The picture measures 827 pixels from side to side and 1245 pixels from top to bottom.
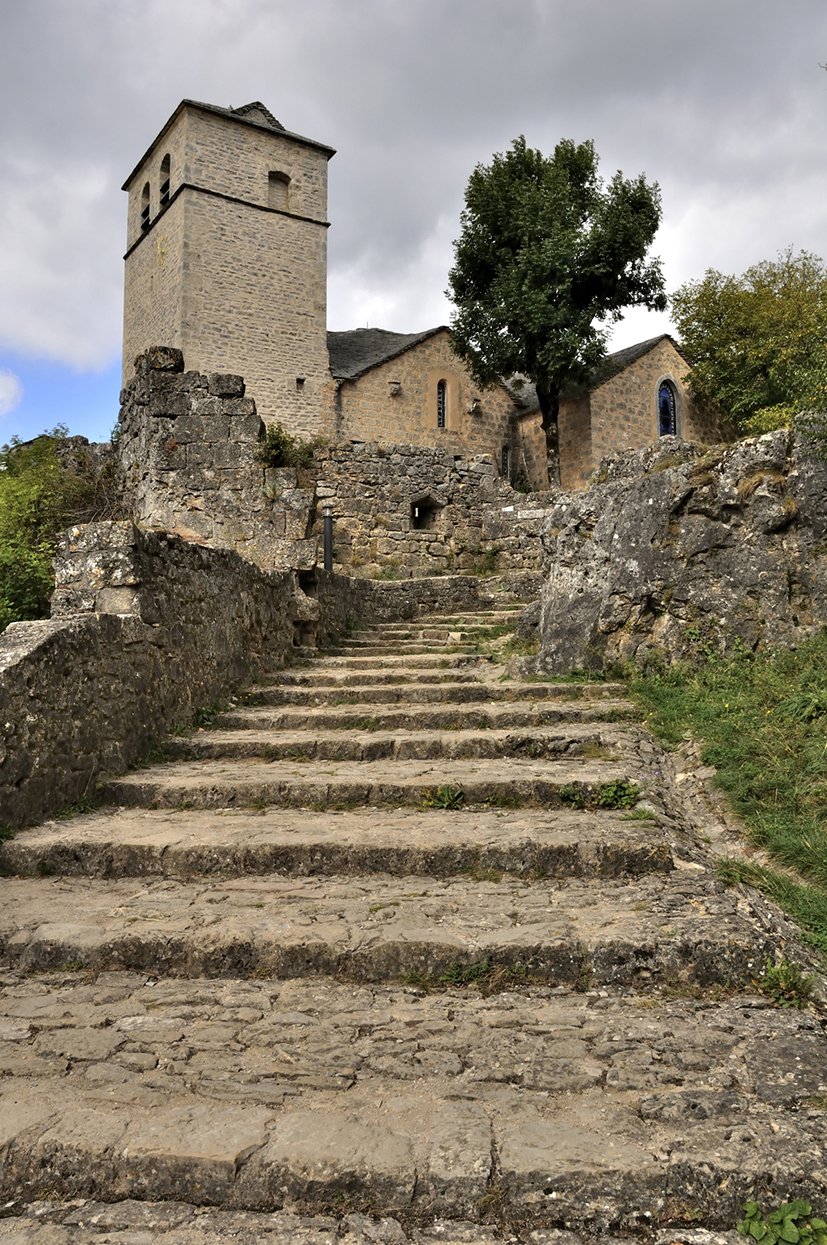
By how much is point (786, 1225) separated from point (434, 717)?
426 centimetres

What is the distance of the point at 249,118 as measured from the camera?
80.5ft

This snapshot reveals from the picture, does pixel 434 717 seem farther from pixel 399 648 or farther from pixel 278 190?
pixel 278 190

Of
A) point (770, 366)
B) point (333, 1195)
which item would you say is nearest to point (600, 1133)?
point (333, 1195)

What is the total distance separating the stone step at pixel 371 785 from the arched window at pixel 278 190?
80.4ft

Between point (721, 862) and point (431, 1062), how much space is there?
5.94ft

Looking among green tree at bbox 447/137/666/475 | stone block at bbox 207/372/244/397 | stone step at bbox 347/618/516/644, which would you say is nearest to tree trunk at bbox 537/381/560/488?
green tree at bbox 447/137/666/475

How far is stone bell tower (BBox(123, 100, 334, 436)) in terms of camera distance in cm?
2298

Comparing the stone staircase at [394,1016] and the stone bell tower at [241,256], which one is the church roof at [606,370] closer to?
the stone bell tower at [241,256]

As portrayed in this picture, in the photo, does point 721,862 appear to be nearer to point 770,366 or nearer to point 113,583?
point 113,583

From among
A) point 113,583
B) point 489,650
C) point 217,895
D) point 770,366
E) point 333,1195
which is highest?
point 770,366

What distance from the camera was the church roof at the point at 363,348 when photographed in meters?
24.5

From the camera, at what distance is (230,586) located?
7.12 metres

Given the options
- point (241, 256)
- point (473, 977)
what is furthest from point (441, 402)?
point (473, 977)

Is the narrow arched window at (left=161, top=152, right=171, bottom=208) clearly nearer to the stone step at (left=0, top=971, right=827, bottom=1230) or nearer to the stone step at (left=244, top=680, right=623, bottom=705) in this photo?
the stone step at (left=244, top=680, right=623, bottom=705)
